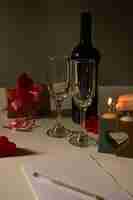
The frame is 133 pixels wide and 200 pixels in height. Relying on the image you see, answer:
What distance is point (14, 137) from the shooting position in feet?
3.74

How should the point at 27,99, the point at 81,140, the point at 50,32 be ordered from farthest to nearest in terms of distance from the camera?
the point at 50,32
the point at 27,99
the point at 81,140

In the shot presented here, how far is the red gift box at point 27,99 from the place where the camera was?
4.31ft

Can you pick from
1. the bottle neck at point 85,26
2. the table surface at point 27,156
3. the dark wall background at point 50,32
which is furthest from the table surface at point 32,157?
the dark wall background at point 50,32

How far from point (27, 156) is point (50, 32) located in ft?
3.50

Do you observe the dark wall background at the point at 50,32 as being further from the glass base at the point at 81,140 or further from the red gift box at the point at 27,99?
the glass base at the point at 81,140

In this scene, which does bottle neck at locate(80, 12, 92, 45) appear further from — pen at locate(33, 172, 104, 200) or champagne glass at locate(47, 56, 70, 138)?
pen at locate(33, 172, 104, 200)

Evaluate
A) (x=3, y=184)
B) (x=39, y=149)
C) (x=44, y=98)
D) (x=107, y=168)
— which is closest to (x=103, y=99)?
(x=44, y=98)

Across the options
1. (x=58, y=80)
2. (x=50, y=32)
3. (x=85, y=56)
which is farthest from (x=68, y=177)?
(x=50, y=32)

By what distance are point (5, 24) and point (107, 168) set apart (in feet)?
3.91

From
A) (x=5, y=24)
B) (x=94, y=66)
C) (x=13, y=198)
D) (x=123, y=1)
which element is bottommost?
(x=13, y=198)

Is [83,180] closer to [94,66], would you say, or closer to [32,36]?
[94,66]

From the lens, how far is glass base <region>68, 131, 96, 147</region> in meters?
1.08

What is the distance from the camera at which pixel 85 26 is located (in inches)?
48.2

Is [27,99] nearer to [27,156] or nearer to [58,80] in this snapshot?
[58,80]
